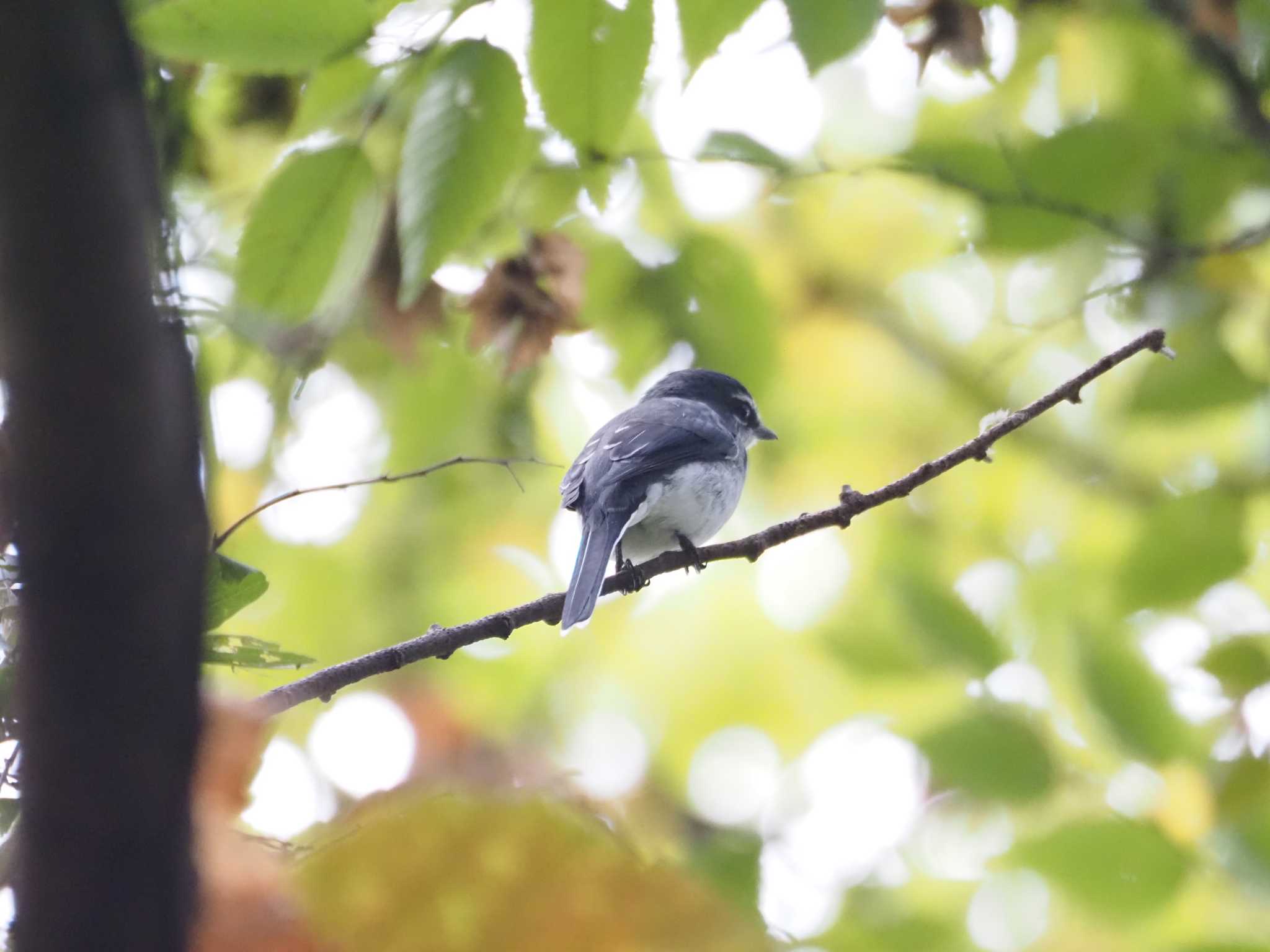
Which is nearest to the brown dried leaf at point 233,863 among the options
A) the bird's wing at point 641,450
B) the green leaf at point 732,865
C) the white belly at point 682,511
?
the green leaf at point 732,865

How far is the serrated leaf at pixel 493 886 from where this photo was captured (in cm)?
119

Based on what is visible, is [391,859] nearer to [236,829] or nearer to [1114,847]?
[236,829]

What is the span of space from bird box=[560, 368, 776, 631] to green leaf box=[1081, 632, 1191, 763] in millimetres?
1362

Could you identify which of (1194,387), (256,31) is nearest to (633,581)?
(1194,387)

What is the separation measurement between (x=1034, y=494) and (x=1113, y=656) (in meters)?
3.26

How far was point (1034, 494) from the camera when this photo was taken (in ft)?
19.8

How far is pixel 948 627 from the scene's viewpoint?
3.06m

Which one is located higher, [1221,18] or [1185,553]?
[1221,18]

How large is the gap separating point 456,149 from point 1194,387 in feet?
7.26

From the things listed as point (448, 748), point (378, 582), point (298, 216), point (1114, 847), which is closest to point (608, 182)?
point (298, 216)

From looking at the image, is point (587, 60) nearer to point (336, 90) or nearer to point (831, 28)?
point (831, 28)

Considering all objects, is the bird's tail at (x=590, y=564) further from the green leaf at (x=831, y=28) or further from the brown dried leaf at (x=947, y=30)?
the brown dried leaf at (x=947, y=30)

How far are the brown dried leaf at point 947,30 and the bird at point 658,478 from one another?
119 cm

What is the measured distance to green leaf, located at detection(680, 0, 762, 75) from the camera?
7.46 feet
